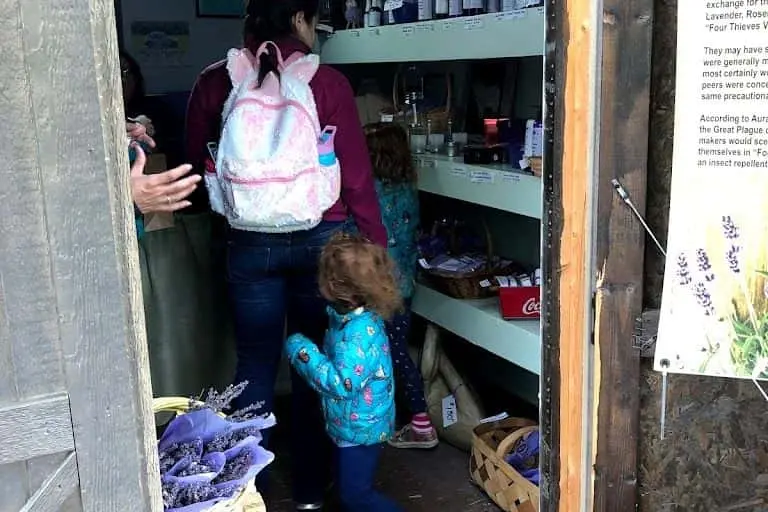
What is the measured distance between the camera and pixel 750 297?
1.79 m

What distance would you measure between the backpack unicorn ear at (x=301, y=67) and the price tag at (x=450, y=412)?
1590mm

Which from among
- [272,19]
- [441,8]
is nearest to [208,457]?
[272,19]

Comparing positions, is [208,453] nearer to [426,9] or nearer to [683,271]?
[683,271]

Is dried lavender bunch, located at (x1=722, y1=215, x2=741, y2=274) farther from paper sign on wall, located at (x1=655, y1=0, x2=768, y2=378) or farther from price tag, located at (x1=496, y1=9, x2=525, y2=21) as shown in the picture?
price tag, located at (x1=496, y1=9, x2=525, y2=21)

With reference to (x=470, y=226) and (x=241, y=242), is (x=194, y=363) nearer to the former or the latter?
(x=241, y=242)

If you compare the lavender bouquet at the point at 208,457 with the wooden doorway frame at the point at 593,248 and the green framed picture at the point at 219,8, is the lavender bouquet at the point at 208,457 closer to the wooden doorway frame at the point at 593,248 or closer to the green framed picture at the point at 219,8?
→ the wooden doorway frame at the point at 593,248

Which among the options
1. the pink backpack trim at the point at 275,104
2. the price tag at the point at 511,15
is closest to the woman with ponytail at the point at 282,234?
the pink backpack trim at the point at 275,104

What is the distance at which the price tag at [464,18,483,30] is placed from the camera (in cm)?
298

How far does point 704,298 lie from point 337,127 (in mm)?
1287

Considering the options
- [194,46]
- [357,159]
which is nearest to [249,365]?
[357,159]

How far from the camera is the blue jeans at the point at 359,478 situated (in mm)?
2658

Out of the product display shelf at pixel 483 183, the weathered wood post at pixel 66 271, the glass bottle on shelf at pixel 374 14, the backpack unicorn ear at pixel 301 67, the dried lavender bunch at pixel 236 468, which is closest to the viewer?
Answer: the weathered wood post at pixel 66 271

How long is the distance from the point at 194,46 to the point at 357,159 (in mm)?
2790

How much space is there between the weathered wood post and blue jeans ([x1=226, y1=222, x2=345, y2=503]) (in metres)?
1.05
